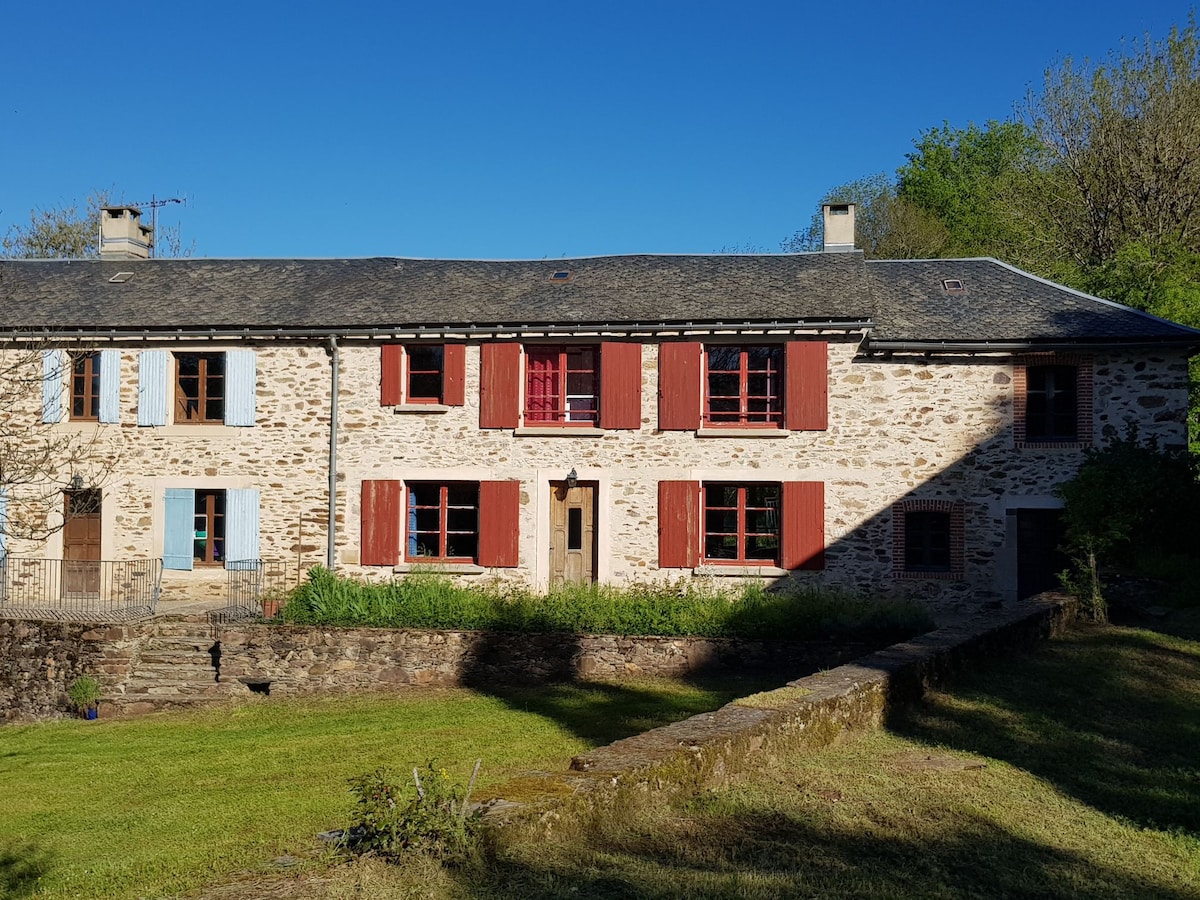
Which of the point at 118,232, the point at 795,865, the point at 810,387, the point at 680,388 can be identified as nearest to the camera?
the point at 795,865

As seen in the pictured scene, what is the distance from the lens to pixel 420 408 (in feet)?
60.1

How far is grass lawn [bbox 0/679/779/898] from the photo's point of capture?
7.12m

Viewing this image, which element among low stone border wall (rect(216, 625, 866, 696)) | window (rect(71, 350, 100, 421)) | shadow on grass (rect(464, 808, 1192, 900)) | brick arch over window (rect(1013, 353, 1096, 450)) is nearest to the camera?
shadow on grass (rect(464, 808, 1192, 900))

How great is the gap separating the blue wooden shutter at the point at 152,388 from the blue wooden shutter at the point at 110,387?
1.31ft

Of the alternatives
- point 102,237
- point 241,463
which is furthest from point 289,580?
point 102,237

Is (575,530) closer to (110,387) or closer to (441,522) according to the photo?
(441,522)

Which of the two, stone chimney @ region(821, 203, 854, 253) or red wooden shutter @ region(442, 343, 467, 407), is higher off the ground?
stone chimney @ region(821, 203, 854, 253)

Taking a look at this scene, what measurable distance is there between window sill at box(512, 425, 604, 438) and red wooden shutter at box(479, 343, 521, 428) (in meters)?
0.20

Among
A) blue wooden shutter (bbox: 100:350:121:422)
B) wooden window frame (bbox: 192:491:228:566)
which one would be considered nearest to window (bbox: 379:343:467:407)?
wooden window frame (bbox: 192:491:228:566)

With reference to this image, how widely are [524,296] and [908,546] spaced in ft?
25.9

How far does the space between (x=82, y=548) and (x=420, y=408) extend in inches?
262

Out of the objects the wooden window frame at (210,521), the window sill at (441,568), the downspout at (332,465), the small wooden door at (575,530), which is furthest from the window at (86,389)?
the small wooden door at (575,530)

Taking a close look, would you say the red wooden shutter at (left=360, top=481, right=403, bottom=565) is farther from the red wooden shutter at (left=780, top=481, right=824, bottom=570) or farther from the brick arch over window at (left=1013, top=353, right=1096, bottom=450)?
the brick arch over window at (left=1013, top=353, right=1096, bottom=450)

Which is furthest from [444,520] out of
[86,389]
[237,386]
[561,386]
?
[86,389]
